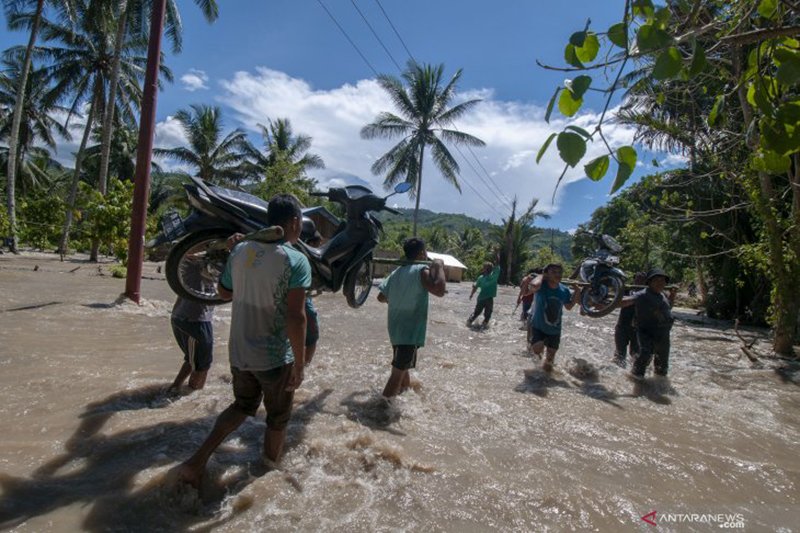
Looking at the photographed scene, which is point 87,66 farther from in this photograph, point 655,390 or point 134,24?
point 655,390

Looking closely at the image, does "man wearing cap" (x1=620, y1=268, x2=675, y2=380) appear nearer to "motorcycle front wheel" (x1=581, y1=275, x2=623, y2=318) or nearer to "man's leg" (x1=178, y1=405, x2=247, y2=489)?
"motorcycle front wheel" (x1=581, y1=275, x2=623, y2=318)

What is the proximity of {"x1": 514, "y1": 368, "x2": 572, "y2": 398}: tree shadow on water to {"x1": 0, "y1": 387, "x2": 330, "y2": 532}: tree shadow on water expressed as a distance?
3.14 metres

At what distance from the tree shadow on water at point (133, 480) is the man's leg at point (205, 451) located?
2.3 inches

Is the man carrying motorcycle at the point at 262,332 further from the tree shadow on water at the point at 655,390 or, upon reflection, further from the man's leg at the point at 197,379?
the tree shadow on water at the point at 655,390

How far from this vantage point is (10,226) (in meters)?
18.1

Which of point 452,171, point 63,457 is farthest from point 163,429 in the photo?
point 452,171

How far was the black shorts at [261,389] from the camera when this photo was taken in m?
2.90

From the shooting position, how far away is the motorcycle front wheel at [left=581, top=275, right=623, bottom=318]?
24.6 feet

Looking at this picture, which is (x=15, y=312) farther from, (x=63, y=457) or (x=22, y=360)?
(x=63, y=457)

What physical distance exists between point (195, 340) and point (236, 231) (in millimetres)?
1051

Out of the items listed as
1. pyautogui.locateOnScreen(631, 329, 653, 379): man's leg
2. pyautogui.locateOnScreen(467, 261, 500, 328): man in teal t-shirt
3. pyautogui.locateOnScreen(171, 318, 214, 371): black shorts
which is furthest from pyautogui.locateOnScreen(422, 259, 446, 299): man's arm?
pyautogui.locateOnScreen(467, 261, 500, 328): man in teal t-shirt

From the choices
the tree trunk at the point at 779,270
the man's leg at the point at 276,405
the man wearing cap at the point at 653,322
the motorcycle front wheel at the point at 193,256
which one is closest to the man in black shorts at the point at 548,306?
the man wearing cap at the point at 653,322

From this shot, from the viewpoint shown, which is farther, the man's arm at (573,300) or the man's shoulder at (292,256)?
the man's arm at (573,300)

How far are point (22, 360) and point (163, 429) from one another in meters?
2.59
